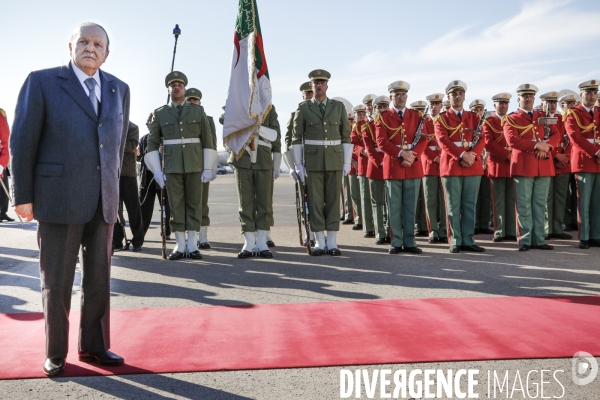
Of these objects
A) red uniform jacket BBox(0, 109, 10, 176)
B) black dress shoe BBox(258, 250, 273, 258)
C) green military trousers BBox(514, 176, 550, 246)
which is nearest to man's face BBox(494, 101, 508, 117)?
green military trousers BBox(514, 176, 550, 246)

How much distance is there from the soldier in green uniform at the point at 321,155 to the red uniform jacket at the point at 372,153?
1.09 meters

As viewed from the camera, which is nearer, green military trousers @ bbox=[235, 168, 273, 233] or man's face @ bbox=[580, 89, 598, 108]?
green military trousers @ bbox=[235, 168, 273, 233]

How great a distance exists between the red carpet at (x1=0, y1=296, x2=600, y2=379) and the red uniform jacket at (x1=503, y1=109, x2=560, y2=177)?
3.60m

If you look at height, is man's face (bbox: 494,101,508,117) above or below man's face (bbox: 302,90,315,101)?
below

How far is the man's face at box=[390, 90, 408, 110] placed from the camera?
27.8 feet

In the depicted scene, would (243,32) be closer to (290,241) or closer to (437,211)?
(290,241)

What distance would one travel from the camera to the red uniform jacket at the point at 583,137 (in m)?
8.77

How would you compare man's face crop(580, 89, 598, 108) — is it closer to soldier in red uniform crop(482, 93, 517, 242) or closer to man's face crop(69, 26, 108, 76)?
soldier in red uniform crop(482, 93, 517, 242)

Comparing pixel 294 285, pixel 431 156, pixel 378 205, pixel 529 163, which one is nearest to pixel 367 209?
pixel 378 205

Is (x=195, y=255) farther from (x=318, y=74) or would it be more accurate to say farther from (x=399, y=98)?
(x=399, y=98)

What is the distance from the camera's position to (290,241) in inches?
399

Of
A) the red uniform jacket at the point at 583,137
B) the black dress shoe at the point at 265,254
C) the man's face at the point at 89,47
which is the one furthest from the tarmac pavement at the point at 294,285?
the man's face at the point at 89,47

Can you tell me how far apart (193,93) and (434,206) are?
398 centimetres

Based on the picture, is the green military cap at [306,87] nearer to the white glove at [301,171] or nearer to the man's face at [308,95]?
the man's face at [308,95]
